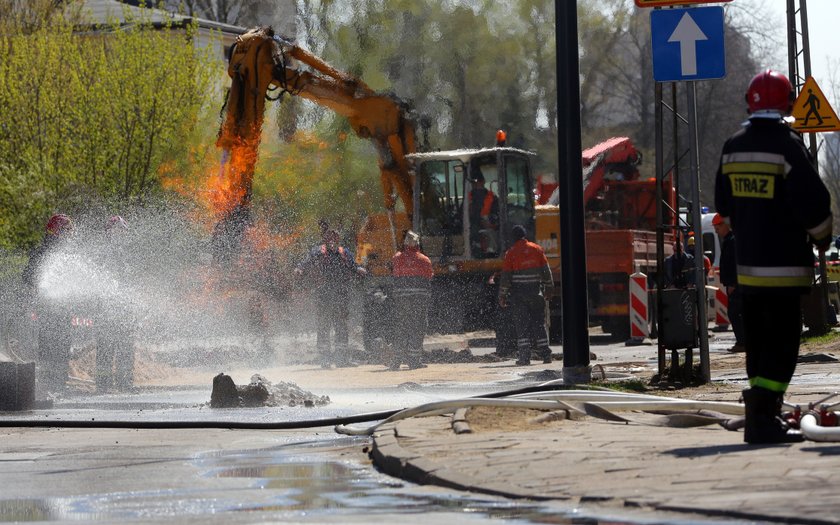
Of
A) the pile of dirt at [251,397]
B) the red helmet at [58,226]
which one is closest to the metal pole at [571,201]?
the pile of dirt at [251,397]

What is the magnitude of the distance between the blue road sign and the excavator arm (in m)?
9.01

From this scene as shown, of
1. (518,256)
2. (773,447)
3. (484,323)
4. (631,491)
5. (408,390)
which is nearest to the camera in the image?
(631,491)

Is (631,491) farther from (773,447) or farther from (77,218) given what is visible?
(77,218)

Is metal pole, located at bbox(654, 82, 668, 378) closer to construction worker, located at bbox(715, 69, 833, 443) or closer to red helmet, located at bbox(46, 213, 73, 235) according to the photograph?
construction worker, located at bbox(715, 69, 833, 443)

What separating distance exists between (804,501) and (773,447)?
195cm

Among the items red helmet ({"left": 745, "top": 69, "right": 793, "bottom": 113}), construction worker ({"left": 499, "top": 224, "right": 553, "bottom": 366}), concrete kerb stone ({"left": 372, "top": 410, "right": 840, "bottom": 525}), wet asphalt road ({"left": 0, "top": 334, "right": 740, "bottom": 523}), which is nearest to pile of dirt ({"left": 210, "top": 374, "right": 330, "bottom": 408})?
wet asphalt road ({"left": 0, "top": 334, "right": 740, "bottom": 523})

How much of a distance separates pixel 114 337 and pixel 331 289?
19.0 ft

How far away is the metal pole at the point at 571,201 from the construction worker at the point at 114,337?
5.51 m

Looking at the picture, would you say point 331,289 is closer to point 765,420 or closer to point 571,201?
point 571,201

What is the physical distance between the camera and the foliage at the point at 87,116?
33428 millimetres

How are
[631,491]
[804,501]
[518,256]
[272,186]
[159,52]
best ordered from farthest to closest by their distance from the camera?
[272,186]
[159,52]
[518,256]
[631,491]
[804,501]

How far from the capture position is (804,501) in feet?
20.3

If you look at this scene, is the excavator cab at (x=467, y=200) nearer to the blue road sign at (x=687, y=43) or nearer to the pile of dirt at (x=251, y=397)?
the pile of dirt at (x=251, y=397)

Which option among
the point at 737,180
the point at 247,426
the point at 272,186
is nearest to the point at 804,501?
the point at 737,180
